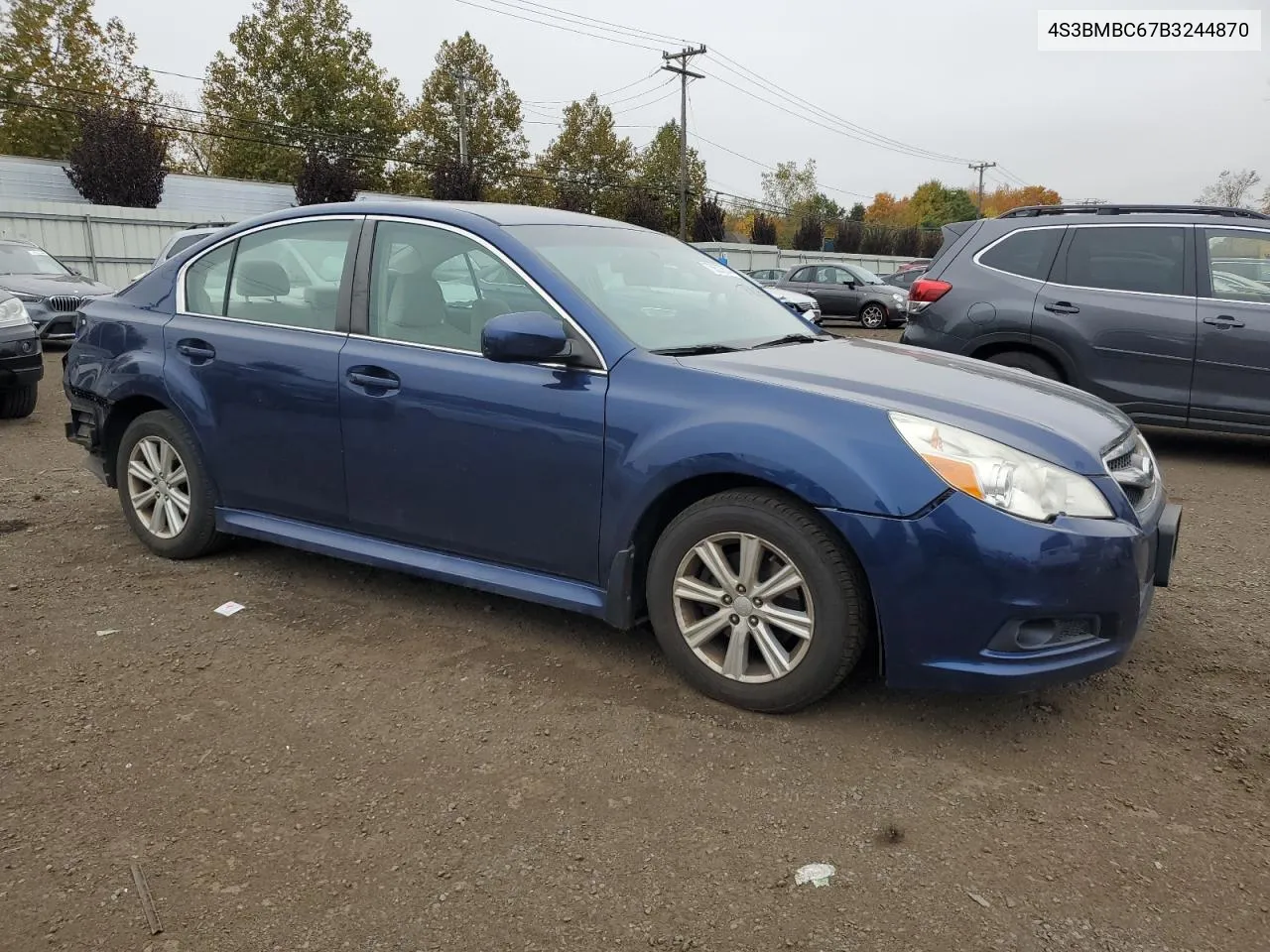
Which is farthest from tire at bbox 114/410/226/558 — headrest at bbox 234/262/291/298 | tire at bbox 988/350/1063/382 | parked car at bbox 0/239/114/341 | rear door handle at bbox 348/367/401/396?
parked car at bbox 0/239/114/341

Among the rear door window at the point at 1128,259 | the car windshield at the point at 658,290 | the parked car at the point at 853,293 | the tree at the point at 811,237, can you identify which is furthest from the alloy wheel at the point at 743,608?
the tree at the point at 811,237

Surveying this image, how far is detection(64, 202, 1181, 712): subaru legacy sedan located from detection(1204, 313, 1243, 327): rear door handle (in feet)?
12.5

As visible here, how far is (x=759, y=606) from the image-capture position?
3.12 metres

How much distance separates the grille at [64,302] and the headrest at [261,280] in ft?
36.4

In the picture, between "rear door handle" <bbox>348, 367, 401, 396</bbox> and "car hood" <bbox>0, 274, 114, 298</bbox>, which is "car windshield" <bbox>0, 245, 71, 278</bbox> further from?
"rear door handle" <bbox>348, 367, 401, 396</bbox>

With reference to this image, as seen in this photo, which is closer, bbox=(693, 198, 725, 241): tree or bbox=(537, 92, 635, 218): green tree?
bbox=(693, 198, 725, 241): tree

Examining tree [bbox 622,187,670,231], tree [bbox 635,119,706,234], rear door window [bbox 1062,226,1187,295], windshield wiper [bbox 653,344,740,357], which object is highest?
tree [bbox 635,119,706,234]

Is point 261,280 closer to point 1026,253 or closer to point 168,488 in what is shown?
point 168,488

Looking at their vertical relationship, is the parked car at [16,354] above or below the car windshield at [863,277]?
below

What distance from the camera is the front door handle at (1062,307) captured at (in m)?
7.22

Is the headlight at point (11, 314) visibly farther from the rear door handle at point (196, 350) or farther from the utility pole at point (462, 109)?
the utility pole at point (462, 109)

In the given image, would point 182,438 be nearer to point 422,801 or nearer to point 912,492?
point 422,801

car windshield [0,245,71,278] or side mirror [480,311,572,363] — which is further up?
car windshield [0,245,71,278]

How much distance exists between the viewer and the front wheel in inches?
957
